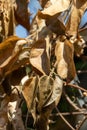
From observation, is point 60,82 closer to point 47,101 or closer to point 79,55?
point 47,101

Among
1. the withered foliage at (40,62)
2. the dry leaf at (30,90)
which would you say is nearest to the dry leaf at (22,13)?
the withered foliage at (40,62)

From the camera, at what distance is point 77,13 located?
100 cm

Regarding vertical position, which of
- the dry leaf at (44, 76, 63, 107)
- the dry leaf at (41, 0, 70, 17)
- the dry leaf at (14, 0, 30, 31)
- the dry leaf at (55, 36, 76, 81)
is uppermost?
the dry leaf at (41, 0, 70, 17)

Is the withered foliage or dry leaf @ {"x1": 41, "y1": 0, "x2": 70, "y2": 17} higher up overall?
dry leaf @ {"x1": 41, "y1": 0, "x2": 70, "y2": 17}

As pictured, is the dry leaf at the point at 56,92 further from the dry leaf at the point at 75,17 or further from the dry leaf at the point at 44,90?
the dry leaf at the point at 75,17

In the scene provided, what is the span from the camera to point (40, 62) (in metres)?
0.89

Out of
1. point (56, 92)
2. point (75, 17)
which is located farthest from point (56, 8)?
point (56, 92)

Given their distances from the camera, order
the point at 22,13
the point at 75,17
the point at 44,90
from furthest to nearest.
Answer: the point at 22,13 < the point at 75,17 < the point at 44,90

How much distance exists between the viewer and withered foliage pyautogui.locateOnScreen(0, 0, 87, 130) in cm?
88

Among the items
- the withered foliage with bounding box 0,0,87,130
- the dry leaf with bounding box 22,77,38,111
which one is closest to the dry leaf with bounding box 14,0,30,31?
the withered foliage with bounding box 0,0,87,130

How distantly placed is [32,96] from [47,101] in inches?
1.4

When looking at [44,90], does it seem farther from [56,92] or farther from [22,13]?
[22,13]

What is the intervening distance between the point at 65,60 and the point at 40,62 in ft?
0.20

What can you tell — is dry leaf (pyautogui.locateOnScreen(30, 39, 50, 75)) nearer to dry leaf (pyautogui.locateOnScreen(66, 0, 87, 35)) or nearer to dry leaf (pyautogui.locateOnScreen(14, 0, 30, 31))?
dry leaf (pyautogui.locateOnScreen(66, 0, 87, 35))
